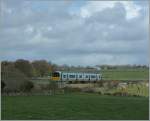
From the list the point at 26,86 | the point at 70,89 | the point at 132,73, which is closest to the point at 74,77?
the point at 70,89

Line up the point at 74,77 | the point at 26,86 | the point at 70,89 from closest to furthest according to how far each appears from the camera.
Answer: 1. the point at 26,86
2. the point at 74,77
3. the point at 70,89

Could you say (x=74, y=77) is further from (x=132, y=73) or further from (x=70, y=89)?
(x=132, y=73)

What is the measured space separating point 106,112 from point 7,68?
140 cm

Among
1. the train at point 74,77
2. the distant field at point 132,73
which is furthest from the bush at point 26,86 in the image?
the distant field at point 132,73

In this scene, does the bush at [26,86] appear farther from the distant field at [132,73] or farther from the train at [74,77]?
the distant field at [132,73]

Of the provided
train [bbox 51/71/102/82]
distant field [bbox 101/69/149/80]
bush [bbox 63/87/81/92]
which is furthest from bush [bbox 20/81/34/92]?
distant field [bbox 101/69/149/80]

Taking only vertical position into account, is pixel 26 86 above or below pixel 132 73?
below

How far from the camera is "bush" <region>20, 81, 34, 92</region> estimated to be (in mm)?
5410

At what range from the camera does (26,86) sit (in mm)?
5508

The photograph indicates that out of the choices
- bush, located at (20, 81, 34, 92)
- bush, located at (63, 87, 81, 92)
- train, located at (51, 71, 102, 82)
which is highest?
train, located at (51, 71, 102, 82)

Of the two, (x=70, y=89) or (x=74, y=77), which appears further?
(x=70, y=89)

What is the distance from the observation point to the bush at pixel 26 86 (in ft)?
17.7

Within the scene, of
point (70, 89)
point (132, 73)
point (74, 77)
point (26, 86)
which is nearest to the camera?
point (132, 73)

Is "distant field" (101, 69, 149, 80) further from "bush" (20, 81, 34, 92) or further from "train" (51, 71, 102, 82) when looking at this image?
"bush" (20, 81, 34, 92)
